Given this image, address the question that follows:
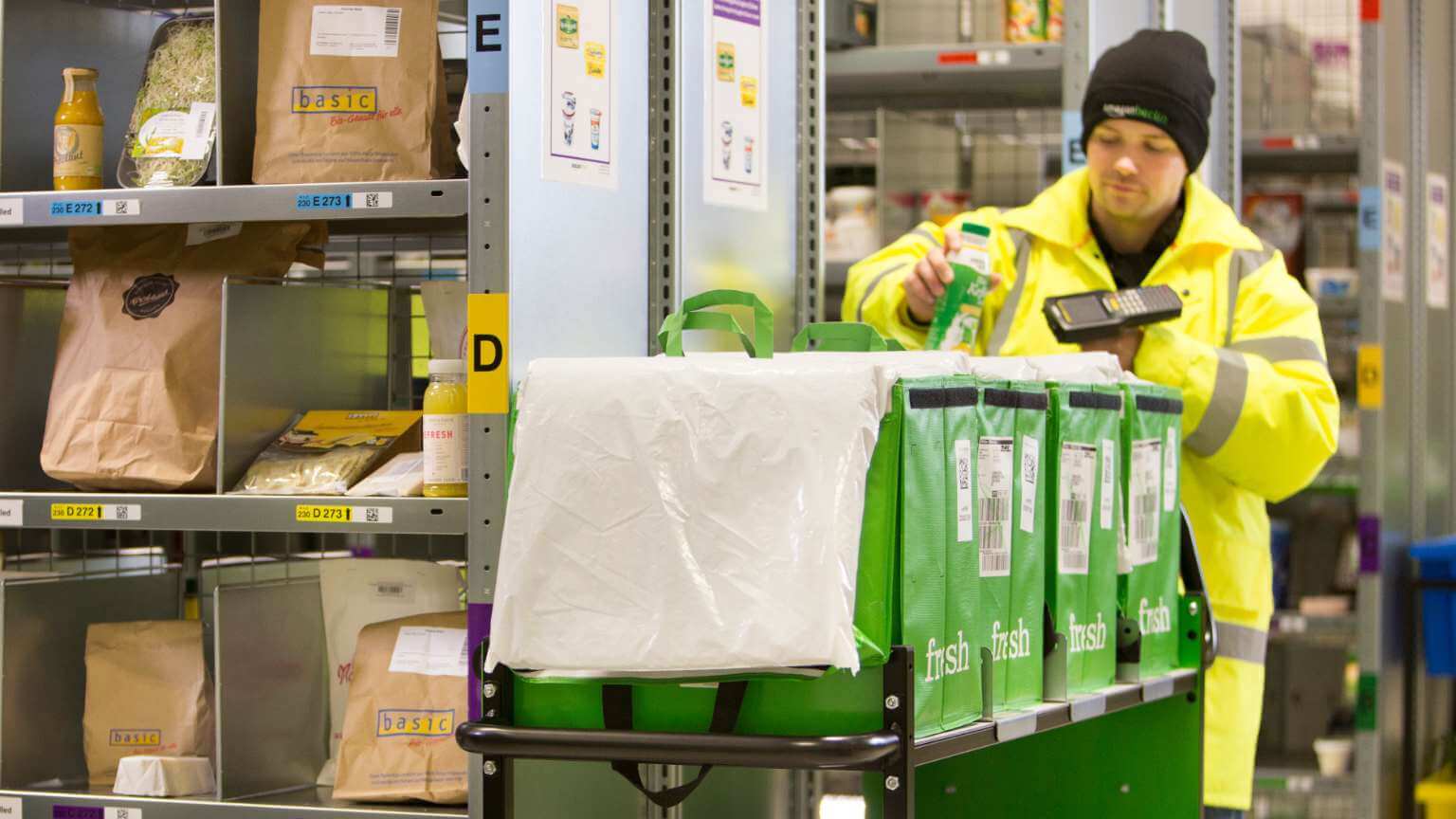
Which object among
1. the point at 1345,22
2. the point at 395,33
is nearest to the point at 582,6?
the point at 395,33

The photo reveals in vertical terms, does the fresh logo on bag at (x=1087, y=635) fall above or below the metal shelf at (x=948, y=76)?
below

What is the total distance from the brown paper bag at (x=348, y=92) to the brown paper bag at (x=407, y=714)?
744mm

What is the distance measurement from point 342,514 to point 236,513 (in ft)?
0.68

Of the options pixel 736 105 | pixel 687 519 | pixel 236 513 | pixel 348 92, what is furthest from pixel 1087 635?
pixel 348 92

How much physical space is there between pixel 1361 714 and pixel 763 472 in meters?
3.90

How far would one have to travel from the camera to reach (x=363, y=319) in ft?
9.86

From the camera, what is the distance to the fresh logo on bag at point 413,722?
2.63 meters

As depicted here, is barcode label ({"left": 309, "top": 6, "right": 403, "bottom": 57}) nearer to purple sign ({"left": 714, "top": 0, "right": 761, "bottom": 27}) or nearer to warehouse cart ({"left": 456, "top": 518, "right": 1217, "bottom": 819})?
purple sign ({"left": 714, "top": 0, "right": 761, "bottom": 27})

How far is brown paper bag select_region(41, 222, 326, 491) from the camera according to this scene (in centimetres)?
278

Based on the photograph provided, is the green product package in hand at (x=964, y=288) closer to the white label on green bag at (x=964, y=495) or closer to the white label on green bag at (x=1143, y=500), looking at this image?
the white label on green bag at (x=1143, y=500)

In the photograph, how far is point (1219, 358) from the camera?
9.32 feet

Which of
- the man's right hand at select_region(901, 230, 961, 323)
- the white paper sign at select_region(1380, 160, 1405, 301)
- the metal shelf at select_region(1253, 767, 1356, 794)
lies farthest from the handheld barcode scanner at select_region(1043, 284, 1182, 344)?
the metal shelf at select_region(1253, 767, 1356, 794)

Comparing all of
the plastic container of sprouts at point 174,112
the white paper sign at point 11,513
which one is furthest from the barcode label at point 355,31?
the white paper sign at point 11,513

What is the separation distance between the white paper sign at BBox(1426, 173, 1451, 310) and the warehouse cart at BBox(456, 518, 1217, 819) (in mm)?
3427
